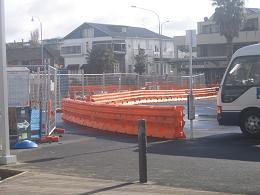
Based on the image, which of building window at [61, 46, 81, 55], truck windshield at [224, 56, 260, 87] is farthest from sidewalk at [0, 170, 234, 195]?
building window at [61, 46, 81, 55]

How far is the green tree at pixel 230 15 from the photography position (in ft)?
225

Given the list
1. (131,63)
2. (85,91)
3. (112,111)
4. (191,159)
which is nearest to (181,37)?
(131,63)

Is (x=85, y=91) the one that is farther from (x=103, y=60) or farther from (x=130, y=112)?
(x=103, y=60)

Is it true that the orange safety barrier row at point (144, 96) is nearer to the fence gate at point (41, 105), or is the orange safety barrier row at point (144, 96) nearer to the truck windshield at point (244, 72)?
the fence gate at point (41, 105)

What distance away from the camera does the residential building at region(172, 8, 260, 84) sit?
7775 centimetres

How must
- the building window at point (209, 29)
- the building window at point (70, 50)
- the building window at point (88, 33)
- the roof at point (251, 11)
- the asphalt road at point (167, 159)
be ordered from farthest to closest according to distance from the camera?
the building window at point (70, 50) < the building window at point (88, 33) < the building window at point (209, 29) < the roof at point (251, 11) < the asphalt road at point (167, 159)

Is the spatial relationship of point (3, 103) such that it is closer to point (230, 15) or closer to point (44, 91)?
point (44, 91)

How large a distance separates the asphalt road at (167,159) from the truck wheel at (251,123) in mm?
283

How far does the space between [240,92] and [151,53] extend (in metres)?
87.1

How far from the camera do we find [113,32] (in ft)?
329

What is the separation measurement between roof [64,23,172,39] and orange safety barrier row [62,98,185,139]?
255ft

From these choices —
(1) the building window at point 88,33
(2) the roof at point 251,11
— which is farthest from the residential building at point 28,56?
(2) the roof at point 251,11

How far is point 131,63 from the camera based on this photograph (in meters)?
98.4

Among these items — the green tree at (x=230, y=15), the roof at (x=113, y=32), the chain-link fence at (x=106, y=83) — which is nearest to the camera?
the chain-link fence at (x=106, y=83)
